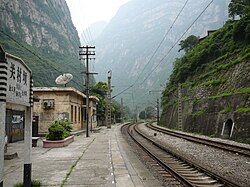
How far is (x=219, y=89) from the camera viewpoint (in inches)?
1176

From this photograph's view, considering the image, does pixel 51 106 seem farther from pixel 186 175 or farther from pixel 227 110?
pixel 186 175

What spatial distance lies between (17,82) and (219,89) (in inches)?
1030

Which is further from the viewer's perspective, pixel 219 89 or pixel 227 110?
pixel 219 89

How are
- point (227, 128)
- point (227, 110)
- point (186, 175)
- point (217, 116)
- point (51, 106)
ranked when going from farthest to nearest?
1. point (51, 106)
2. point (217, 116)
3. point (227, 110)
4. point (227, 128)
5. point (186, 175)

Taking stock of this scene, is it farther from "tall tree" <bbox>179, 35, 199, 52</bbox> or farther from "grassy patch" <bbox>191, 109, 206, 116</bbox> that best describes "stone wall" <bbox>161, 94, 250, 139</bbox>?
"tall tree" <bbox>179, 35, 199, 52</bbox>

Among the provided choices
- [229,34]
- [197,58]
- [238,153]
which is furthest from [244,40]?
[238,153]

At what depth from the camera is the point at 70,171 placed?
9.64m

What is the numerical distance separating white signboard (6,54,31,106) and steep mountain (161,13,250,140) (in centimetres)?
1509

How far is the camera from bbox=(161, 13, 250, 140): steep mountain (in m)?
22.2

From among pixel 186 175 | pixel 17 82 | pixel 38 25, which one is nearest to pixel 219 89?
pixel 186 175

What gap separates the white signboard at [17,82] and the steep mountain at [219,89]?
594 inches

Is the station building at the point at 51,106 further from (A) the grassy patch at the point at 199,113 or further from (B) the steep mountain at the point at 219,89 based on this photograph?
(B) the steep mountain at the point at 219,89

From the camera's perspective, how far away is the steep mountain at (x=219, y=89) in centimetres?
2220

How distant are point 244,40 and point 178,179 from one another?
28.9 meters
